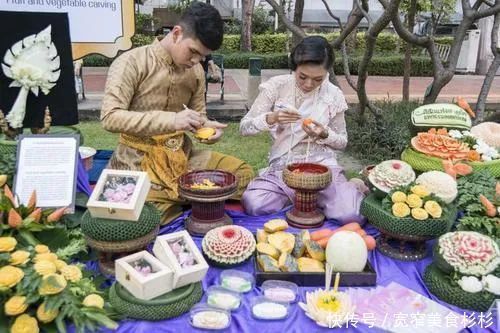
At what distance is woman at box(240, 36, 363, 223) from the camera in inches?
105

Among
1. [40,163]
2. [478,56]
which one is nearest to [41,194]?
[40,163]

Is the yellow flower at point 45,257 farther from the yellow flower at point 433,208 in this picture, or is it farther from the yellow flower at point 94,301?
the yellow flower at point 433,208

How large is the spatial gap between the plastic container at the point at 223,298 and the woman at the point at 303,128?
2.74 ft

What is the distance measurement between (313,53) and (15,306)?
1872 mm

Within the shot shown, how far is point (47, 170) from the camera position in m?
2.23

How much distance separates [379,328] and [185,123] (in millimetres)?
1229

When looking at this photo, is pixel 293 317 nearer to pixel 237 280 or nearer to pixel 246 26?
pixel 237 280

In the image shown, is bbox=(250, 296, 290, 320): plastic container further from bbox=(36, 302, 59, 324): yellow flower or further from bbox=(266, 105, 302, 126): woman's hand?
bbox=(266, 105, 302, 126): woman's hand

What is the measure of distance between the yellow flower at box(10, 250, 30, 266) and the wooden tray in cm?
88

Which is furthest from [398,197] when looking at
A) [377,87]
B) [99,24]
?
[377,87]

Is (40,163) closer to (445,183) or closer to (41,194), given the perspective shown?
(41,194)

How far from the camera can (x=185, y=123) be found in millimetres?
2299

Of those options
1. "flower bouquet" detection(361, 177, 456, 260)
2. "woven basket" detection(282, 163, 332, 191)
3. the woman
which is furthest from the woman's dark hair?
"flower bouquet" detection(361, 177, 456, 260)

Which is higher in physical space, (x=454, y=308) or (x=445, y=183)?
(x=445, y=183)
